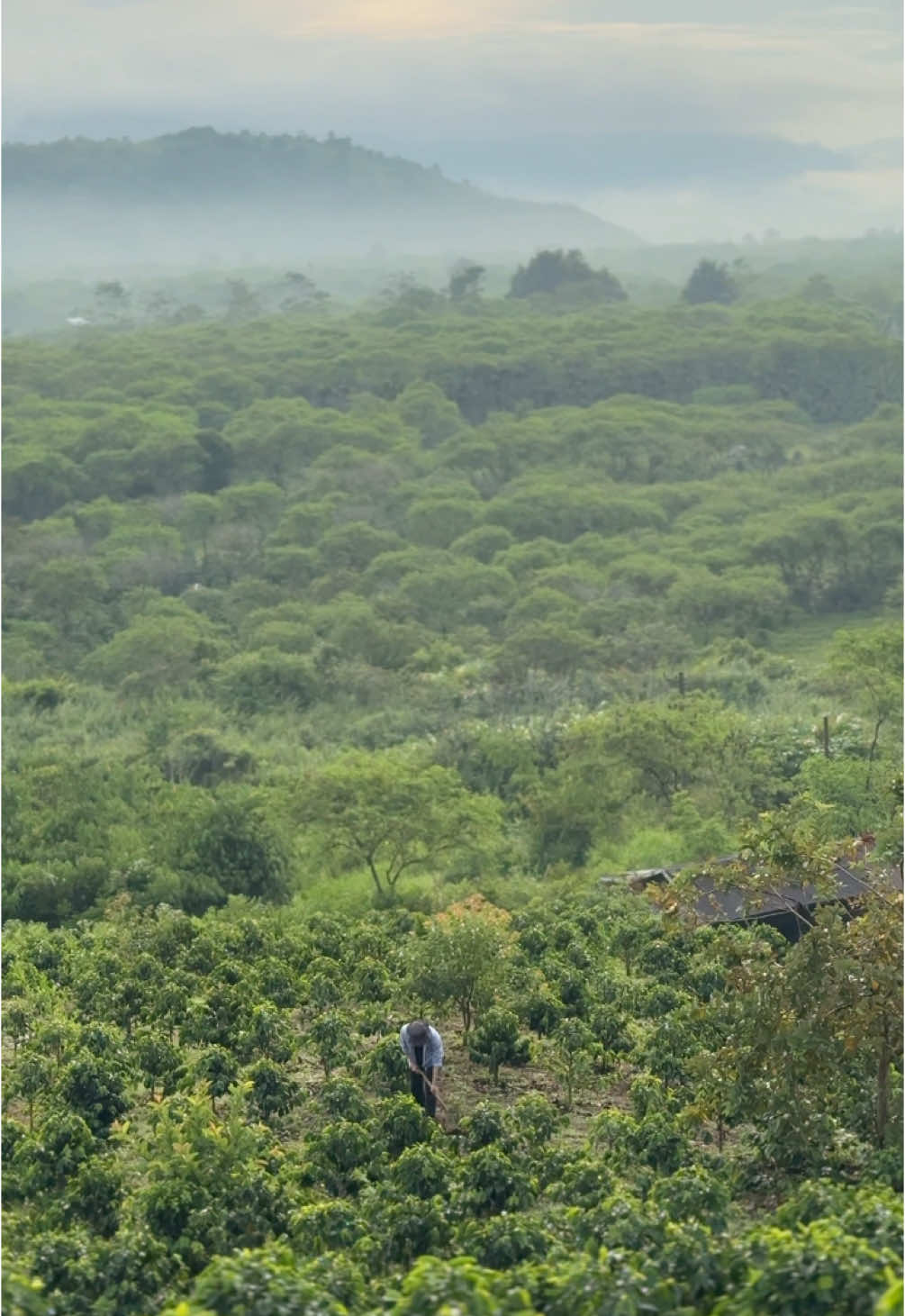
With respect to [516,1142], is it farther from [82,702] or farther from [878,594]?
[878,594]

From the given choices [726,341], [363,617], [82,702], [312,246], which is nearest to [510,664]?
[363,617]

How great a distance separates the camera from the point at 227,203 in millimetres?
132625

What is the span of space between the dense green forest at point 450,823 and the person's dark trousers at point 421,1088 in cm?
22

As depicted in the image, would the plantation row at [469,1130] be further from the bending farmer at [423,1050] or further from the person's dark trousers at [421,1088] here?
the bending farmer at [423,1050]

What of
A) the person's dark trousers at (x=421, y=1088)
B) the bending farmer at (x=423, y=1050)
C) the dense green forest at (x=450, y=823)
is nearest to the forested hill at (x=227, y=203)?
the dense green forest at (x=450, y=823)

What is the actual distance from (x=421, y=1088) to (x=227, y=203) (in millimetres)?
126820

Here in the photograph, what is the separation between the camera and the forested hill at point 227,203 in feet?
407

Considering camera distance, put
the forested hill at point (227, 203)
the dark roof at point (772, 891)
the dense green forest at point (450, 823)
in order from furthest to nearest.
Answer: the forested hill at point (227, 203) → the dark roof at point (772, 891) → the dense green forest at point (450, 823)

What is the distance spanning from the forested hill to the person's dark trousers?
10753 cm

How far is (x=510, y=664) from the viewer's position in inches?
1355

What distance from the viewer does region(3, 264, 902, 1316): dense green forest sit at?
8500mm

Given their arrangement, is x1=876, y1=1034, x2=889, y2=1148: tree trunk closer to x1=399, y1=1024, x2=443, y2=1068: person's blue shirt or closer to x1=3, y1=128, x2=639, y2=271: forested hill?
x1=399, y1=1024, x2=443, y2=1068: person's blue shirt

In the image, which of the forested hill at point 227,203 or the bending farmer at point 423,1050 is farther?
the forested hill at point 227,203

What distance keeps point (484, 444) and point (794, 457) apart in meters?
8.82
